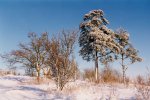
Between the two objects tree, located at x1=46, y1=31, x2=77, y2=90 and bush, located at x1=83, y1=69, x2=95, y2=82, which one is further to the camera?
bush, located at x1=83, y1=69, x2=95, y2=82

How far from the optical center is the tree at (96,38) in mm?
32625

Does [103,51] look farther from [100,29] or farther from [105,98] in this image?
[105,98]

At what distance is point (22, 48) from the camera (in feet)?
102

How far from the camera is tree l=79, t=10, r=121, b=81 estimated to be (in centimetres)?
3262

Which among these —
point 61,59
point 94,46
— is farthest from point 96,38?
point 61,59

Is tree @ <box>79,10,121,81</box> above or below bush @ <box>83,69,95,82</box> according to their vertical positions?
above

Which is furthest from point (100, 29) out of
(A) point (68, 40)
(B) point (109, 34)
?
(A) point (68, 40)

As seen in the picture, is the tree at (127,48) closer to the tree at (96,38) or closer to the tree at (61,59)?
the tree at (96,38)

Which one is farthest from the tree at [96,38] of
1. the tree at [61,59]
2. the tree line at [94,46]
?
the tree at [61,59]

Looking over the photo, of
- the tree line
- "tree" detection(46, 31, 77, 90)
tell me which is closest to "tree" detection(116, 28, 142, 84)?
the tree line

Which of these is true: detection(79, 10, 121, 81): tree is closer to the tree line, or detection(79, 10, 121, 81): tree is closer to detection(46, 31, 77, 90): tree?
the tree line

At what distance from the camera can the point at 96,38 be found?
32562mm

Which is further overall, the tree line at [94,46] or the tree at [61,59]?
the tree line at [94,46]

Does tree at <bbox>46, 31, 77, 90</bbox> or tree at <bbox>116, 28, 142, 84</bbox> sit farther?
tree at <bbox>116, 28, 142, 84</bbox>
